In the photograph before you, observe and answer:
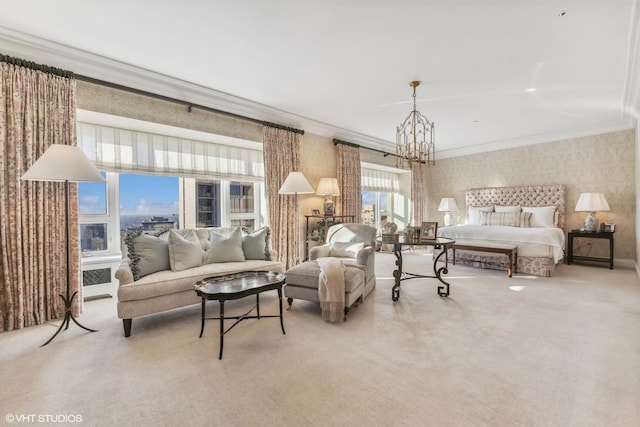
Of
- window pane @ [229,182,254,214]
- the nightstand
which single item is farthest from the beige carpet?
the nightstand

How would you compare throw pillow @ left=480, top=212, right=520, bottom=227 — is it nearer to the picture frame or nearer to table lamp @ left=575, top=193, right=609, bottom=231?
table lamp @ left=575, top=193, right=609, bottom=231

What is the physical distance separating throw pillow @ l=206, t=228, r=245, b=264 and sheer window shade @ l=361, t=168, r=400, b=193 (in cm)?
432

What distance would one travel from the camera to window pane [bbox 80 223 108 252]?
3759 millimetres

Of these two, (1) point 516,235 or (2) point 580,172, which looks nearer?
(1) point 516,235

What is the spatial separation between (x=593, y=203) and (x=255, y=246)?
19.7 ft

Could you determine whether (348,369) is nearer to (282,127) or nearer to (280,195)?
(280,195)

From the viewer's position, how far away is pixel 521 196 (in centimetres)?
660

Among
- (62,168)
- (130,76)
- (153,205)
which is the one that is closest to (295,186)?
(153,205)

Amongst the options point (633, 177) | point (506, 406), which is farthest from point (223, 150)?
point (633, 177)

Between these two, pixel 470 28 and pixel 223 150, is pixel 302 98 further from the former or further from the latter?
pixel 470 28

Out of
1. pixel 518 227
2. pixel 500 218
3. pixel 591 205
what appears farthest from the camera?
pixel 500 218

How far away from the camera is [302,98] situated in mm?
4246

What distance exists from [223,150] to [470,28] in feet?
11.9

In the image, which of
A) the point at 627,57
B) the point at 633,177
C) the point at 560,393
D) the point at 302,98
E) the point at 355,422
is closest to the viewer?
the point at 355,422
